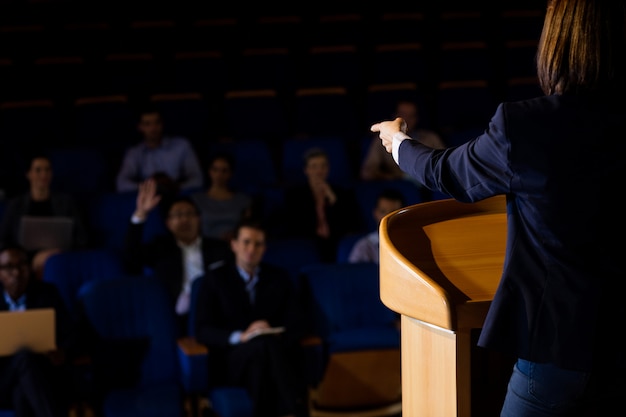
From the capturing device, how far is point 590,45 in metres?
0.58

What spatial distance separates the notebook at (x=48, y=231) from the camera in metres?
2.22

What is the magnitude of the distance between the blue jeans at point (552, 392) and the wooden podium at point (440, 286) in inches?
1.8

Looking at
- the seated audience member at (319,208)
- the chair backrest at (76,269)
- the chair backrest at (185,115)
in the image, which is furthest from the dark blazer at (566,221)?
the chair backrest at (185,115)

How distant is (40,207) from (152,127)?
0.44 m

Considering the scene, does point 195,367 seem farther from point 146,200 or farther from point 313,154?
point 313,154

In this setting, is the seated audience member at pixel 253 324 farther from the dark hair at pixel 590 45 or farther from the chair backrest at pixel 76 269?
the dark hair at pixel 590 45

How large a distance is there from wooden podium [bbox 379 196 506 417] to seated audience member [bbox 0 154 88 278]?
1.67m

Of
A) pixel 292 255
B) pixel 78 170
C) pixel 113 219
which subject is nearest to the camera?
pixel 292 255

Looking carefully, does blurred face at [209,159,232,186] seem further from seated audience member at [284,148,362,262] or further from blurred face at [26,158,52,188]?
blurred face at [26,158,52,188]

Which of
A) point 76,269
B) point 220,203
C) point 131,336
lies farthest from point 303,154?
point 131,336

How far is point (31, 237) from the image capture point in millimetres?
2215

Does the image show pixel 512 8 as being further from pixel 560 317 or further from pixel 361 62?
pixel 560 317

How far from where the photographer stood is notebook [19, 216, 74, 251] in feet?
7.28

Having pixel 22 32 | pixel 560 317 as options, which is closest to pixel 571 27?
pixel 560 317
